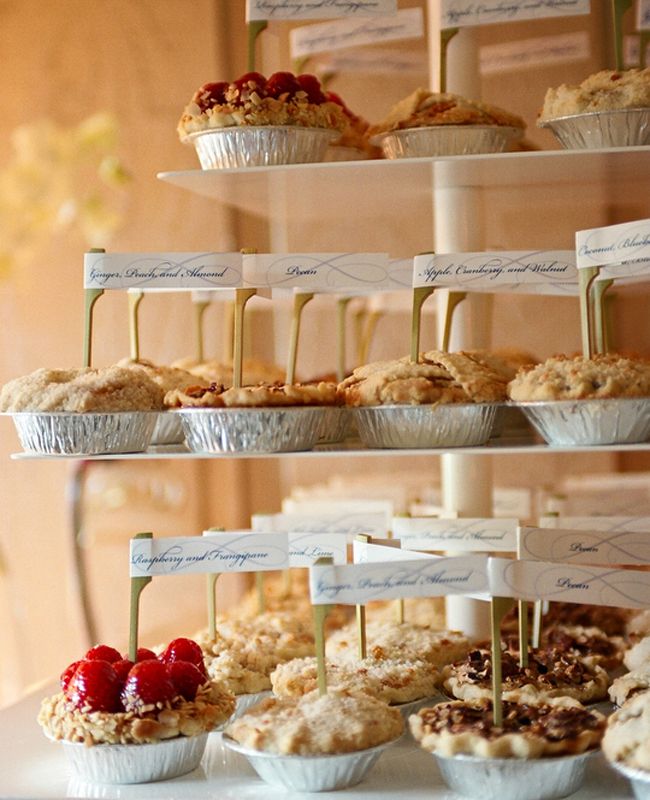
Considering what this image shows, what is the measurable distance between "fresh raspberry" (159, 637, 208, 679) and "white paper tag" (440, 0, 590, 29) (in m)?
1.11

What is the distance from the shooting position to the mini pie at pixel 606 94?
6.18ft

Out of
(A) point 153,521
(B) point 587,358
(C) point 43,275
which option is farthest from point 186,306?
(B) point 587,358

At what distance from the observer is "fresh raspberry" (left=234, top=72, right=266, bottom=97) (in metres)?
1.98

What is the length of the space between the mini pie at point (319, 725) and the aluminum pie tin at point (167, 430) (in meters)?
0.60

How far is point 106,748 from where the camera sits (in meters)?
1.69

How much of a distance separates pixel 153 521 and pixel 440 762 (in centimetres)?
199

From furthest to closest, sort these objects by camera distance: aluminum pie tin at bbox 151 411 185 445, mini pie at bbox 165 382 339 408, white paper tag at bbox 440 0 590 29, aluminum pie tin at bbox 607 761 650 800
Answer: aluminum pie tin at bbox 151 411 185 445 → white paper tag at bbox 440 0 590 29 → mini pie at bbox 165 382 339 408 → aluminum pie tin at bbox 607 761 650 800

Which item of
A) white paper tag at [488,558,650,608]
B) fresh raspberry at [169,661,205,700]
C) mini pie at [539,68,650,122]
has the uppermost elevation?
mini pie at [539,68,650,122]

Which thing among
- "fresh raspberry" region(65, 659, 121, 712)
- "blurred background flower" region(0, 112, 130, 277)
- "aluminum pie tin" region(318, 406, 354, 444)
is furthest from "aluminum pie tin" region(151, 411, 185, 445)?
"blurred background flower" region(0, 112, 130, 277)

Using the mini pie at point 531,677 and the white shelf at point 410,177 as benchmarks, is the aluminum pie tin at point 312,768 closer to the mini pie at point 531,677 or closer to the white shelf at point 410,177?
the mini pie at point 531,677

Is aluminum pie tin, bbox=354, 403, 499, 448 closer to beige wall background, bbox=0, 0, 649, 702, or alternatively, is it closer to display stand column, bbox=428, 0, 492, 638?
display stand column, bbox=428, 0, 492, 638

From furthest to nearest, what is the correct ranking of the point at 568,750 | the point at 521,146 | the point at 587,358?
the point at 521,146 → the point at 587,358 → the point at 568,750

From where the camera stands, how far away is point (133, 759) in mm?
1706

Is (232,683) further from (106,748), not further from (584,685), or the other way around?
(584,685)
